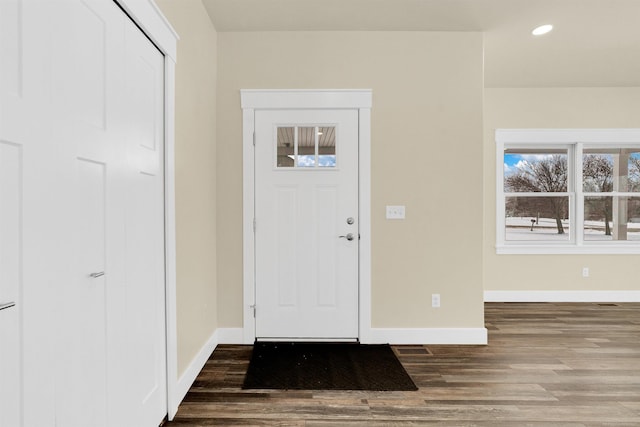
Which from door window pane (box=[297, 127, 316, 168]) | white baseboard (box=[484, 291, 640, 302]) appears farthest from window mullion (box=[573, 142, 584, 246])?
door window pane (box=[297, 127, 316, 168])

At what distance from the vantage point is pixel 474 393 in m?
2.20

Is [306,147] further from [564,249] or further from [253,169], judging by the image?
[564,249]

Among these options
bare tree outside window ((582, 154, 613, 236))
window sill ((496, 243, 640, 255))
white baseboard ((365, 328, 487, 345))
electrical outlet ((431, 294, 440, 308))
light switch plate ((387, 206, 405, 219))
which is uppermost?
bare tree outside window ((582, 154, 613, 236))

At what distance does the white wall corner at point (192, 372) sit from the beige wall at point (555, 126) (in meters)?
3.29

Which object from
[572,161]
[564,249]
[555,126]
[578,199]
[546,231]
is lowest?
[564,249]

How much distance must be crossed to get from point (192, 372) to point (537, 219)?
4267 millimetres

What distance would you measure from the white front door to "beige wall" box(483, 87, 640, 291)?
7.34 ft

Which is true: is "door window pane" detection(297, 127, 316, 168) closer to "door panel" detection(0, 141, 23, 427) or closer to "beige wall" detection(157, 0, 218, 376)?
"beige wall" detection(157, 0, 218, 376)

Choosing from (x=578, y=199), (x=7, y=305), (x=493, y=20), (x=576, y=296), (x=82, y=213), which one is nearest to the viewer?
(x=7, y=305)

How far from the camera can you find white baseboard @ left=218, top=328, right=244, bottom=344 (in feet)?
9.91

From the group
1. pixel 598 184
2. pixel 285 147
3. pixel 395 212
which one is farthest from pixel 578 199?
pixel 285 147

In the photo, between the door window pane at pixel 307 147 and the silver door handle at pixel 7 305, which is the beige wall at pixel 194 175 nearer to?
the door window pane at pixel 307 147

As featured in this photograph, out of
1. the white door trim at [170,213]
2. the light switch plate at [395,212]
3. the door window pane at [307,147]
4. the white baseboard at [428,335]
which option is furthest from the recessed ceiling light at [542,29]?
the white door trim at [170,213]

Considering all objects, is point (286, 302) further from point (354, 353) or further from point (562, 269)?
point (562, 269)
